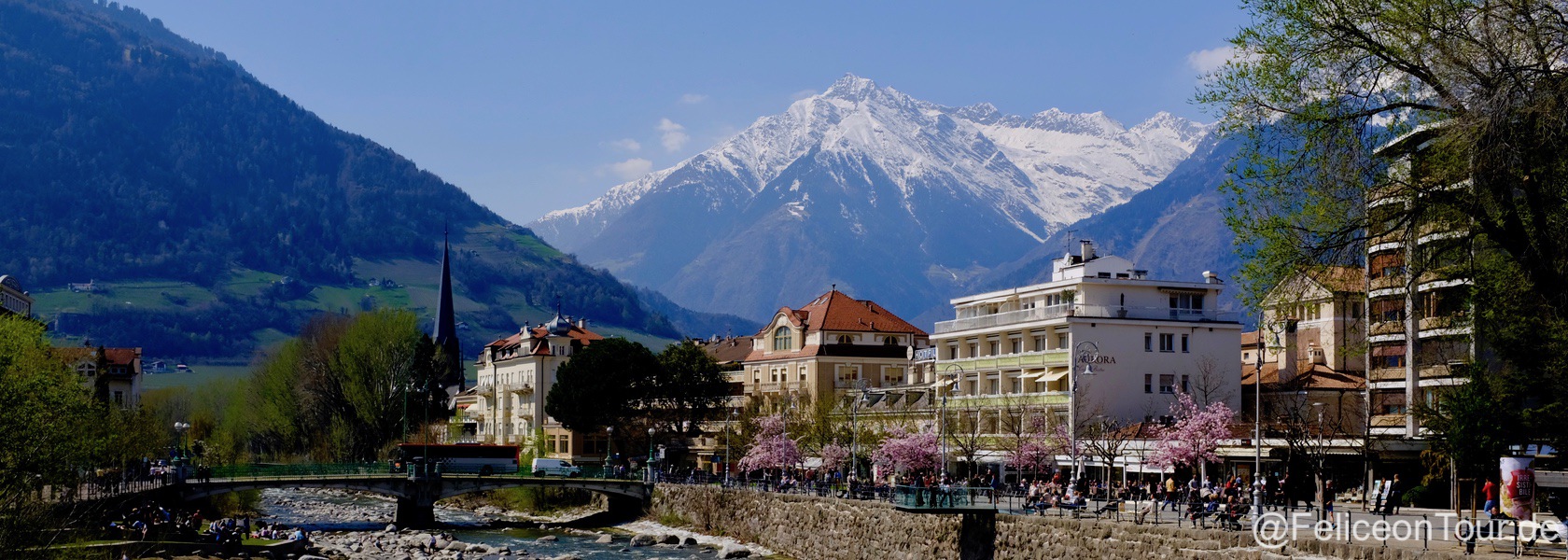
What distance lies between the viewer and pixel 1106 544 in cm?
4169

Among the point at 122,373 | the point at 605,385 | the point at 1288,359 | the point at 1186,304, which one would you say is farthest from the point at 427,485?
the point at 122,373

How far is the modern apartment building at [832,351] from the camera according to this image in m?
100

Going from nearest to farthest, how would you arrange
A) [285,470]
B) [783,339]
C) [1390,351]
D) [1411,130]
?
[1411,130] < [1390,351] < [285,470] < [783,339]

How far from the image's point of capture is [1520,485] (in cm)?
3250

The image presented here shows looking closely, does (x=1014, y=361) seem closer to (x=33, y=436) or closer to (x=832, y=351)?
(x=832, y=351)

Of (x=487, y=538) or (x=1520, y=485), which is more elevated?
(x=1520, y=485)

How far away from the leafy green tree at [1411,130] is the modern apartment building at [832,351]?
66483 millimetres

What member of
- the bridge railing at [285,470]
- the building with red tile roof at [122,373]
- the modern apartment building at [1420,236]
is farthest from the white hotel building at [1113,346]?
the building with red tile roof at [122,373]

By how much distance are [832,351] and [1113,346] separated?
2999cm

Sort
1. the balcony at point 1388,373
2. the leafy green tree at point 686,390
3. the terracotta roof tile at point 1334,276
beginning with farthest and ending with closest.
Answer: the leafy green tree at point 686,390 → the balcony at point 1388,373 → the terracotta roof tile at point 1334,276

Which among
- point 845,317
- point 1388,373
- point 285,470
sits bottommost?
point 285,470

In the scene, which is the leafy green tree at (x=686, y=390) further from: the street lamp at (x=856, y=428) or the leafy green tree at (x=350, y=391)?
the leafy green tree at (x=350, y=391)

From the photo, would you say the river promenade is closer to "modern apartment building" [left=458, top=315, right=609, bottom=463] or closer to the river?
the river

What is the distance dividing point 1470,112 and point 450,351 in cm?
16888
